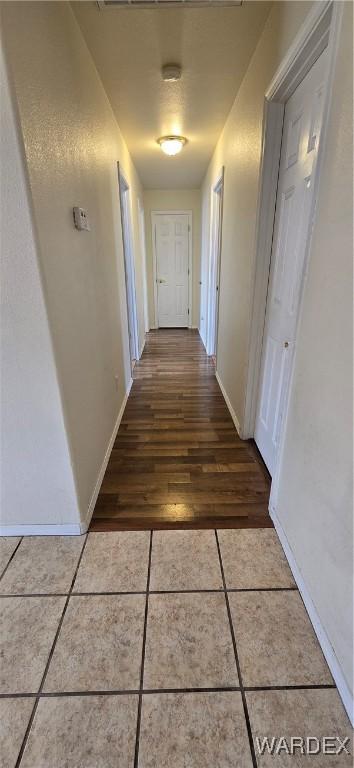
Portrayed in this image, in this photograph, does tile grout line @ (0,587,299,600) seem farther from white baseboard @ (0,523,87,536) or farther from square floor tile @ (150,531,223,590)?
white baseboard @ (0,523,87,536)

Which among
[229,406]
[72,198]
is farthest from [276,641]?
[72,198]

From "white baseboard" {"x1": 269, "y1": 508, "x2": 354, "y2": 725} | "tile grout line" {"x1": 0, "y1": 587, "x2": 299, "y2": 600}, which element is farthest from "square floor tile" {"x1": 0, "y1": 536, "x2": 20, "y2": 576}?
"white baseboard" {"x1": 269, "y1": 508, "x2": 354, "y2": 725}

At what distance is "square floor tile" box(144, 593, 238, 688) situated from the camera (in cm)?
106

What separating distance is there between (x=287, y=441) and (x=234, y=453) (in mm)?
811

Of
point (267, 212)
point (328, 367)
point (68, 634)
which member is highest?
point (267, 212)

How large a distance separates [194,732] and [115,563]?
65cm

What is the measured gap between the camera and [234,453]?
7.35 feet

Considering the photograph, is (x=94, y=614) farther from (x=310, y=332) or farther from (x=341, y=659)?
(x=310, y=332)

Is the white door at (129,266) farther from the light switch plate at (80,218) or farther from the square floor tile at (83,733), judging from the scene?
the square floor tile at (83,733)

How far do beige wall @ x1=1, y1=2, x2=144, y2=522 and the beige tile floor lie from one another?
0.40m

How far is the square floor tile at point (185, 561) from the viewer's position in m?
1.37

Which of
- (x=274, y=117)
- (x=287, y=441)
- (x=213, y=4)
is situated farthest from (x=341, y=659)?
(x=213, y=4)

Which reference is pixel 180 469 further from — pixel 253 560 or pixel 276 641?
pixel 276 641

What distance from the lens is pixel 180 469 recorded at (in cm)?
209
